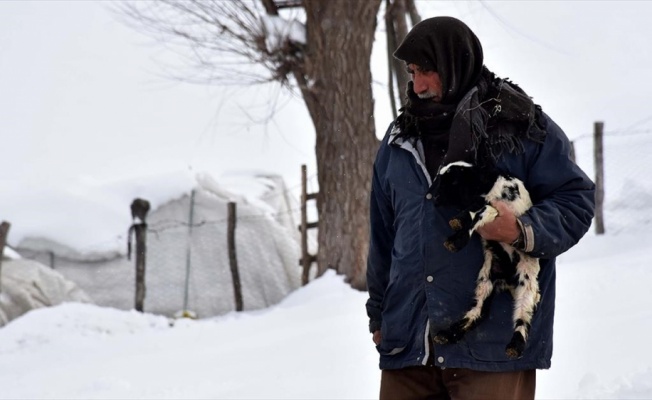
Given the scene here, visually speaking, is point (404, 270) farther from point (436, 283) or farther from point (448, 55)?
point (448, 55)

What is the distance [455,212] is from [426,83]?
0.36 m

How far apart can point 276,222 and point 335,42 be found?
15.9ft

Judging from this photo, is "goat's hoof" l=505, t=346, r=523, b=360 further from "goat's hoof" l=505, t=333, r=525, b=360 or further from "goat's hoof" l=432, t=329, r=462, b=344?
"goat's hoof" l=432, t=329, r=462, b=344

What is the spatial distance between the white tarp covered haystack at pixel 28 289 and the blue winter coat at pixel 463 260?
9.12 metres

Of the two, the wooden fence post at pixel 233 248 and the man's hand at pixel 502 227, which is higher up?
the man's hand at pixel 502 227

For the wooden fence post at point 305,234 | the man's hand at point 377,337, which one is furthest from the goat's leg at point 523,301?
the wooden fence post at point 305,234

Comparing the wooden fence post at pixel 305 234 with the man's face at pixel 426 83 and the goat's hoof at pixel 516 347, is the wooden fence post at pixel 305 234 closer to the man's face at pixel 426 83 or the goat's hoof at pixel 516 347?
the man's face at pixel 426 83

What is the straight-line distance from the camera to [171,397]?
243 inches

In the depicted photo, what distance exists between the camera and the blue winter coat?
2.43 meters

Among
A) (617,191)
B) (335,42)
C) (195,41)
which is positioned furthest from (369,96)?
(617,191)

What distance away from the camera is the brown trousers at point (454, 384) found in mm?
2438

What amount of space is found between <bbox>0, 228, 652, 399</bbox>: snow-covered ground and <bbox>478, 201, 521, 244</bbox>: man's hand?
238 centimetres

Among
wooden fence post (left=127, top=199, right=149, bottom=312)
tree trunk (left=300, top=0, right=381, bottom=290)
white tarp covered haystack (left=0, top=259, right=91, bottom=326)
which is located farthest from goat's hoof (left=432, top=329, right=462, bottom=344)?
wooden fence post (left=127, top=199, right=149, bottom=312)

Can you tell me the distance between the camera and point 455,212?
247 centimetres
